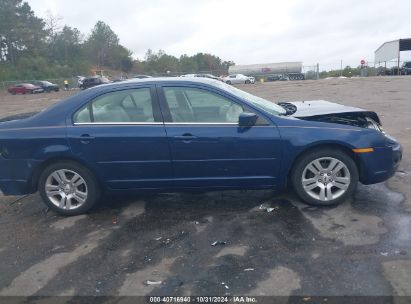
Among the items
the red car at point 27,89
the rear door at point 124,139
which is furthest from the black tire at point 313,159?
the red car at point 27,89

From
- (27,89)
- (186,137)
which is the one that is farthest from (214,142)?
(27,89)

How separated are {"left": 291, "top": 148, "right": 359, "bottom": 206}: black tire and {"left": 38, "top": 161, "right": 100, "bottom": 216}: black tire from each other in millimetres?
2381

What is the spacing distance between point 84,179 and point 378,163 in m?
3.46

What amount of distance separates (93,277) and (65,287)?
242 mm

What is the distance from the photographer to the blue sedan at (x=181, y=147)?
458cm

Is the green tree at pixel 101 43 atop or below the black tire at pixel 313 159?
atop

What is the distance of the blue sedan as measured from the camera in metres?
4.58

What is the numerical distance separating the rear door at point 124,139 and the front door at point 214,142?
0.51 feet

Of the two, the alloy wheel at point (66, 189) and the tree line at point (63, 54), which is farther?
the tree line at point (63, 54)

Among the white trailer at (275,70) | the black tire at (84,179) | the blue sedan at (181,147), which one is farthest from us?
the white trailer at (275,70)

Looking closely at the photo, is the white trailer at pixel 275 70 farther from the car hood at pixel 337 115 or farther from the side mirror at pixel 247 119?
the side mirror at pixel 247 119

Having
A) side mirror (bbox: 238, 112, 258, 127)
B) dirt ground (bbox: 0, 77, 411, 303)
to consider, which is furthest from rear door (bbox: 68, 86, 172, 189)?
side mirror (bbox: 238, 112, 258, 127)

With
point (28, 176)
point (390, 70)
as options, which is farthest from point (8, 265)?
point (390, 70)

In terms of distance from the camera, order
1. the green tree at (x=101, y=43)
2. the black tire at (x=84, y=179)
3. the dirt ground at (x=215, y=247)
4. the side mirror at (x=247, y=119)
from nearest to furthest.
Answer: the dirt ground at (x=215, y=247)
the side mirror at (x=247, y=119)
the black tire at (x=84, y=179)
the green tree at (x=101, y=43)
